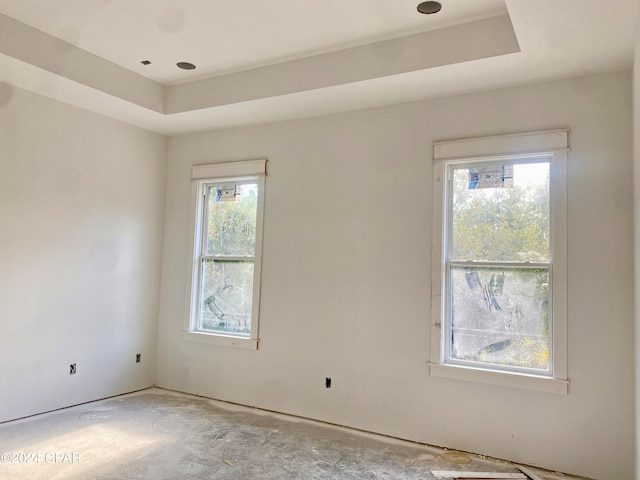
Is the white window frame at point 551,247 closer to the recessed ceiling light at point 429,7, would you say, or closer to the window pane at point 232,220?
the recessed ceiling light at point 429,7

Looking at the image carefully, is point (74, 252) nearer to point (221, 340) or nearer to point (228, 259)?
point (228, 259)

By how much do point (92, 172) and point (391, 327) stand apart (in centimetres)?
322

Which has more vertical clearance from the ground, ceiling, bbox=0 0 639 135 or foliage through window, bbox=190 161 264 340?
ceiling, bbox=0 0 639 135

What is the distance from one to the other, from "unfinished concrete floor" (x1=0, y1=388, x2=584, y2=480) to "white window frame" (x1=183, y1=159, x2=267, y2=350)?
0.74 m

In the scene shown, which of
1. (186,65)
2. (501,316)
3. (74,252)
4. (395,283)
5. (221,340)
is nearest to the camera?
(501,316)

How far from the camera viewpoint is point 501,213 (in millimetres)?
3604

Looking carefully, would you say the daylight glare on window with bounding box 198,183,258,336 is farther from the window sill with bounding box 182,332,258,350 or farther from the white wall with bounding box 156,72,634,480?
the white wall with bounding box 156,72,634,480

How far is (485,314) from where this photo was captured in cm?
362

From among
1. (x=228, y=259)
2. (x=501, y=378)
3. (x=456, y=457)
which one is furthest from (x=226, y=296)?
(x=501, y=378)

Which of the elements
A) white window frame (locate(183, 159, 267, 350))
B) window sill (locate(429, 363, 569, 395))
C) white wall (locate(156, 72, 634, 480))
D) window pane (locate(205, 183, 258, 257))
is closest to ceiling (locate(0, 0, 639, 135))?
white wall (locate(156, 72, 634, 480))

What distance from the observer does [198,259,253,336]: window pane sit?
4.79 meters

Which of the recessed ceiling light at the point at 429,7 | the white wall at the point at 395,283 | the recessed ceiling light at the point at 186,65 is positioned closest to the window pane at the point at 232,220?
the white wall at the point at 395,283

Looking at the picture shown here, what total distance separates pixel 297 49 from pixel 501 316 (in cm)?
261

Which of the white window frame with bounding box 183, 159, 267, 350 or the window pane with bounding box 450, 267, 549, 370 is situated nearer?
the window pane with bounding box 450, 267, 549, 370
